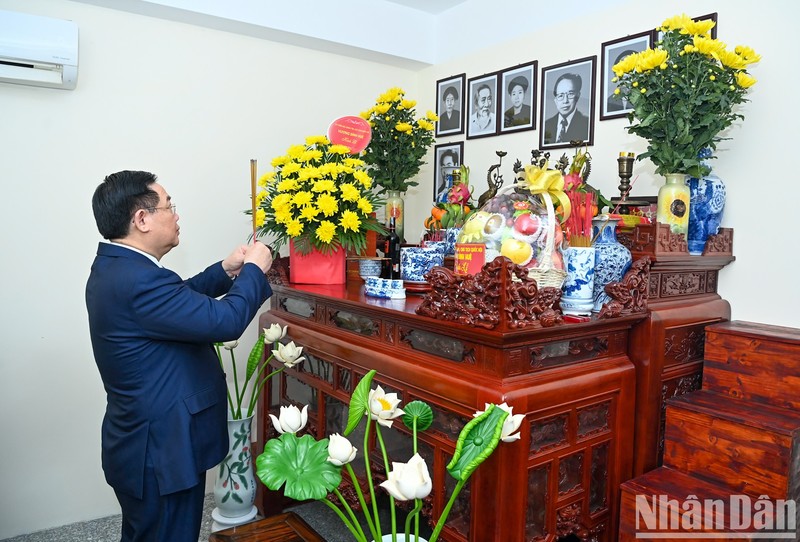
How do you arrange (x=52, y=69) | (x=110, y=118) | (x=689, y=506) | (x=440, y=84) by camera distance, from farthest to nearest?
(x=440, y=84) < (x=110, y=118) < (x=52, y=69) < (x=689, y=506)

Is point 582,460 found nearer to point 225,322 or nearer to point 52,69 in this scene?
point 225,322

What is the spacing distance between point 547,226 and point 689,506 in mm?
803

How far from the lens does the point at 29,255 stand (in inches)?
93.9

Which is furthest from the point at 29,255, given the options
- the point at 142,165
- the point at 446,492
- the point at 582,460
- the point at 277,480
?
the point at 582,460

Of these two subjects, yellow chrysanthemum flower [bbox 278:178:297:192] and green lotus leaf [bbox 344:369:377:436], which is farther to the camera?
yellow chrysanthemum flower [bbox 278:178:297:192]

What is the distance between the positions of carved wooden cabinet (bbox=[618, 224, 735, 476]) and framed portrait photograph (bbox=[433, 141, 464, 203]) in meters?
1.34

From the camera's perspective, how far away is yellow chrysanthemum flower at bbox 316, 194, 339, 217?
2.13m

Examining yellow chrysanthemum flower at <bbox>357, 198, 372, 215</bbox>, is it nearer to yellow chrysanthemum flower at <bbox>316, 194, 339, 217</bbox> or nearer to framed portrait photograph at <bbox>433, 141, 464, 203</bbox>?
yellow chrysanthemum flower at <bbox>316, 194, 339, 217</bbox>

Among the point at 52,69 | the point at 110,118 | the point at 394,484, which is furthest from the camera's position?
the point at 110,118

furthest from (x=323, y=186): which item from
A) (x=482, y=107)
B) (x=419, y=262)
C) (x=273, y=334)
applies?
(x=482, y=107)

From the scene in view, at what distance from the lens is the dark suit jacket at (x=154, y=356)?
1.57m

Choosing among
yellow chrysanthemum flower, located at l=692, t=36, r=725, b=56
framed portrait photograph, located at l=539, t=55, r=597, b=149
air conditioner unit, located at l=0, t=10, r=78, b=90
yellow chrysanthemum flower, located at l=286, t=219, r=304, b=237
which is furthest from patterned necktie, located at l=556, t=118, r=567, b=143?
air conditioner unit, located at l=0, t=10, r=78, b=90

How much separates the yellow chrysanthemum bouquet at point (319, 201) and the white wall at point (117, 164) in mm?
599

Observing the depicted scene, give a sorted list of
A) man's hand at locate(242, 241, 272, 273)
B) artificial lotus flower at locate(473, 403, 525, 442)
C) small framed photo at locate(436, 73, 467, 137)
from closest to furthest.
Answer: artificial lotus flower at locate(473, 403, 525, 442) < man's hand at locate(242, 241, 272, 273) < small framed photo at locate(436, 73, 467, 137)
